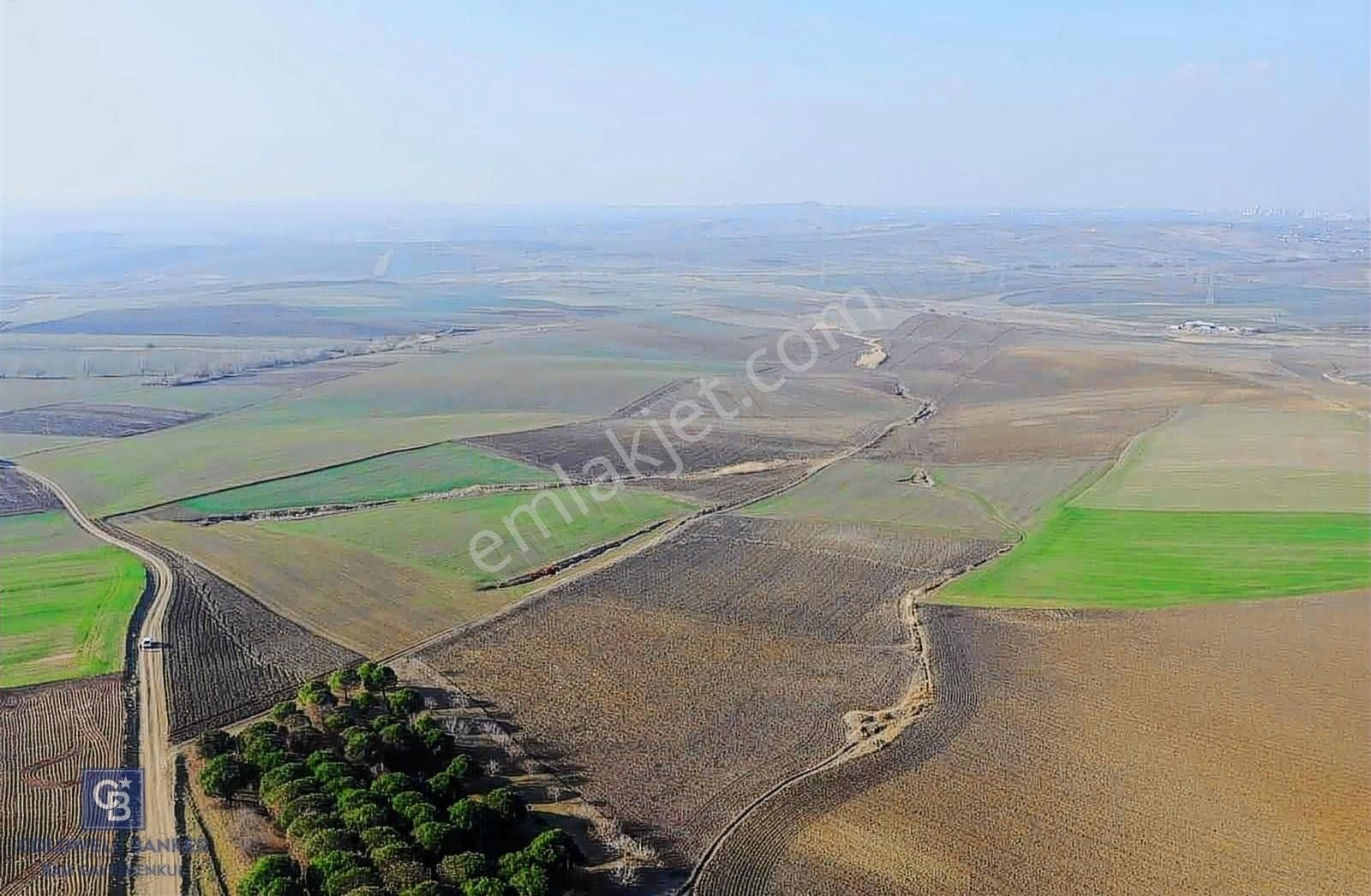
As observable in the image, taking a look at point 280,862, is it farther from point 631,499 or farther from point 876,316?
point 876,316

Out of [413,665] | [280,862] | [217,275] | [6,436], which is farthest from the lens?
[217,275]

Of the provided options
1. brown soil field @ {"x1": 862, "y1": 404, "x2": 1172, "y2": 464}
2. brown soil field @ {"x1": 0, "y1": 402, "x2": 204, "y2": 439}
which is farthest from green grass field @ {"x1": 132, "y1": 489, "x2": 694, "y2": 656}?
brown soil field @ {"x1": 0, "y1": 402, "x2": 204, "y2": 439}

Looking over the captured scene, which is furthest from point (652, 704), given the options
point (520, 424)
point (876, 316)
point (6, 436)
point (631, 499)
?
point (876, 316)

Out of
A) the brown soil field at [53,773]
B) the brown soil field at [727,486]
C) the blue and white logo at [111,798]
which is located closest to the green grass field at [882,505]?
the brown soil field at [727,486]

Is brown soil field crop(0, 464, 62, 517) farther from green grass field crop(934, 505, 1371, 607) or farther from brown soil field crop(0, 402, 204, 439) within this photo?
green grass field crop(934, 505, 1371, 607)

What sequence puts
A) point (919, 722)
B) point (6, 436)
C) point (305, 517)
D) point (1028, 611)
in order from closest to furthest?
point (919, 722) → point (1028, 611) → point (305, 517) → point (6, 436)

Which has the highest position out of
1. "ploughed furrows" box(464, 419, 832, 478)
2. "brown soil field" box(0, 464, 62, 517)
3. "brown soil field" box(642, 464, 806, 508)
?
"brown soil field" box(0, 464, 62, 517)

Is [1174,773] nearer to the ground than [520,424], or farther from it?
nearer to the ground
